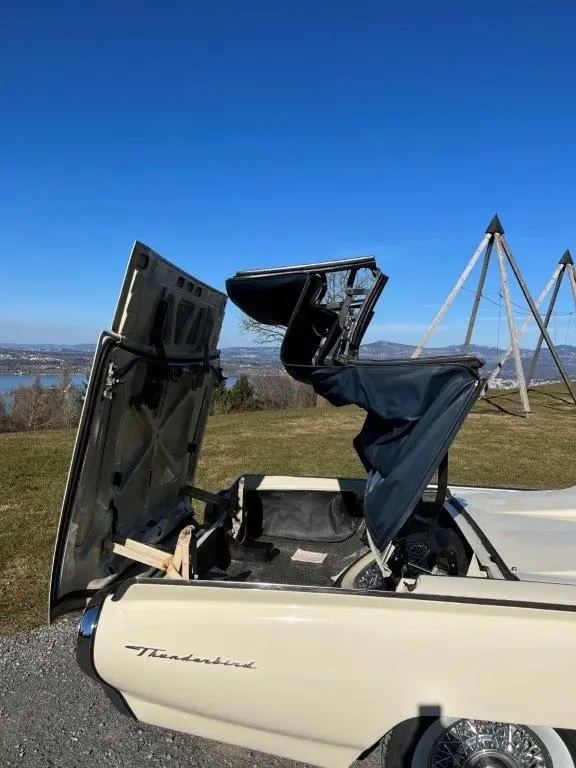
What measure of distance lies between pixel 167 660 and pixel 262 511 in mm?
1894

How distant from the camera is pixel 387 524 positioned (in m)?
2.55

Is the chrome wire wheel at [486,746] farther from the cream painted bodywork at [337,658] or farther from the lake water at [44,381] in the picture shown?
the lake water at [44,381]

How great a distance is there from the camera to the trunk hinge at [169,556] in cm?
268

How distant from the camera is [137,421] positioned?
3.08 meters

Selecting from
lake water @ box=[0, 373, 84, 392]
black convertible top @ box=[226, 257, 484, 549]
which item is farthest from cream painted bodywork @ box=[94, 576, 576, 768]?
lake water @ box=[0, 373, 84, 392]

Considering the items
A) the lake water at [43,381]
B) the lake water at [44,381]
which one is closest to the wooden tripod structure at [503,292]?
the lake water at [44,381]

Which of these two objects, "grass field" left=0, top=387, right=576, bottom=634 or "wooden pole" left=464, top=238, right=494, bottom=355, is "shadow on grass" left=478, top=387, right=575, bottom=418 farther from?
"wooden pole" left=464, top=238, right=494, bottom=355

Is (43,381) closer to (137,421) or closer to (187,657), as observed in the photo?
(137,421)

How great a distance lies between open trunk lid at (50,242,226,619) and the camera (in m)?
2.57

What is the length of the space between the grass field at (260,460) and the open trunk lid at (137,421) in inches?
64.0

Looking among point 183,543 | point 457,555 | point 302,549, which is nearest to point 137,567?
point 183,543

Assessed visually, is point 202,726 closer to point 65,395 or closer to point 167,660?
point 167,660

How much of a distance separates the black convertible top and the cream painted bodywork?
18.3 inches

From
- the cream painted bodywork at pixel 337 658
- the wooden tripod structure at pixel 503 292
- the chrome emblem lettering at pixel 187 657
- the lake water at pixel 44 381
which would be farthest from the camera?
the lake water at pixel 44 381
